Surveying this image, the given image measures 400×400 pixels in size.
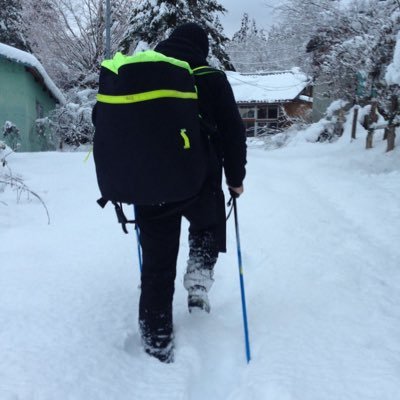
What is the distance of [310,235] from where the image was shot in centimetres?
468

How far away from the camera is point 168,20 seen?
17.6 meters

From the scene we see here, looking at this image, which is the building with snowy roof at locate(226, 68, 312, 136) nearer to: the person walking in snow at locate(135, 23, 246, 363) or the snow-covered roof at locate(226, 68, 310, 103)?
the snow-covered roof at locate(226, 68, 310, 103)

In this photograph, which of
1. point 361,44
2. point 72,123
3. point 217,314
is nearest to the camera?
point 217,314

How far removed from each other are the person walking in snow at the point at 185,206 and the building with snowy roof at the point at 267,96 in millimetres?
30318

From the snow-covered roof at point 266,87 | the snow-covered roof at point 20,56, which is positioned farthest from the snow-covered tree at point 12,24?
the snow-covered roof at point 266,87

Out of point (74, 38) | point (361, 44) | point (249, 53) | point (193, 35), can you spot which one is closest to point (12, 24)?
point (74, 38)

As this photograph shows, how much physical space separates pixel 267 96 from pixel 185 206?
33338 millimetres

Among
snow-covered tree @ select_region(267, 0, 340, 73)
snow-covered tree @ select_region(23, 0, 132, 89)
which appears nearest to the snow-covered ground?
snow-covered tree @ select_region(267, 0, 340, 73)

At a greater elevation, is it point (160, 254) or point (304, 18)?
point (304, 18)

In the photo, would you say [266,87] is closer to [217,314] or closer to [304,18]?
[304,18]

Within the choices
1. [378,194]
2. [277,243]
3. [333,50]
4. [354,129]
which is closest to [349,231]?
[277,243]

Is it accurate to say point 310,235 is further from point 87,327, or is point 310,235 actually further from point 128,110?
point 128,110

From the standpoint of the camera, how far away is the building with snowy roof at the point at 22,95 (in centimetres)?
1291

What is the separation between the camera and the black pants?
226 centimetres
